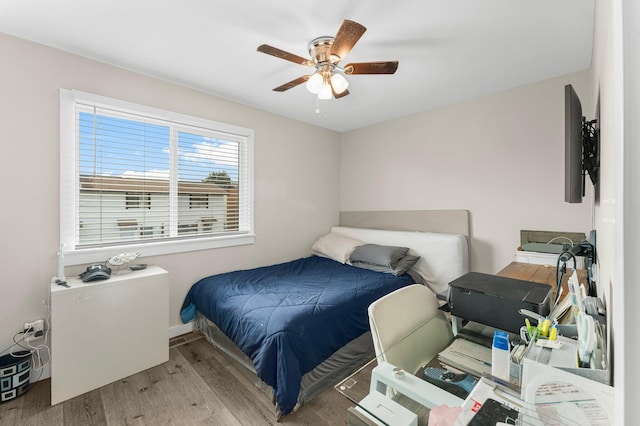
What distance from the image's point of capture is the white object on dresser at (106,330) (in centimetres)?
178

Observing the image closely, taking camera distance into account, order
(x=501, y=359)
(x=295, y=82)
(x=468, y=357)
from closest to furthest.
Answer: (x=501, y=359) < (x=468, y=357) < (x=295, y=82)

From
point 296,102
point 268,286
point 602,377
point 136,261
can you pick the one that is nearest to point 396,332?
point 602,377

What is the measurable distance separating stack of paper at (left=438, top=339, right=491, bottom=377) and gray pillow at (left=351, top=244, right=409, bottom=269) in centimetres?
174

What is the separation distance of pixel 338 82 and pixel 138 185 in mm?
1973

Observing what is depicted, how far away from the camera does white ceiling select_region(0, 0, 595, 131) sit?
63.3 inches

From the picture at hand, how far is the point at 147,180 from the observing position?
2.51 metres

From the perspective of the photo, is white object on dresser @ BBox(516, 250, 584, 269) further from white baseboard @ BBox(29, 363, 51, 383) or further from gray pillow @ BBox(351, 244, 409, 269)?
white baseboard @ BBox(29, 363, 51, 383)

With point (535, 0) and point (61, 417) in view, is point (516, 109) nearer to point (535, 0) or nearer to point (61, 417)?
point (535, 0)

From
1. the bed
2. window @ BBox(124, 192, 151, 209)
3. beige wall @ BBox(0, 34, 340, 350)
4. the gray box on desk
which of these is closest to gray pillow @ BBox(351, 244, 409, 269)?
Answer: the bed

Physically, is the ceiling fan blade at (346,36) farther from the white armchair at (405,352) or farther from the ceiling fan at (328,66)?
the white armchair at (405,352)

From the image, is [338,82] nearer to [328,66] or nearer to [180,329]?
[328,66]

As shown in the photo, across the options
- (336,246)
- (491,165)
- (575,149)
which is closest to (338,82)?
(575,149)

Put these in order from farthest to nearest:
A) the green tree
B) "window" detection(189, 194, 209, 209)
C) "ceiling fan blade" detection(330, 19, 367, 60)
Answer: the green tree < "window" detection(189, 194, 209, 209) < "ceiling fan blade" detection(330, 19, 367, 60)

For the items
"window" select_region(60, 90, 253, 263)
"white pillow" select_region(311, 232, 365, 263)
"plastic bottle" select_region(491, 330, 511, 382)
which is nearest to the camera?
"plastic bottle" select_region(491, 330, 511, 382)
